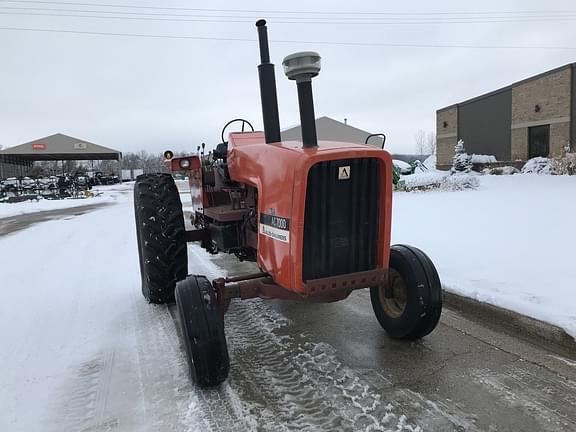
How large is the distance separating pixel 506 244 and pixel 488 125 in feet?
79.6

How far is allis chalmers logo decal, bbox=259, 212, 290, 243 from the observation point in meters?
3.08

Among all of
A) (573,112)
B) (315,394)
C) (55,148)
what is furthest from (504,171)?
(55,148)

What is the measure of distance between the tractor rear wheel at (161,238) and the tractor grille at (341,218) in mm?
1868

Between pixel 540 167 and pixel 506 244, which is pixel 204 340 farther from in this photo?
pixel 540 167

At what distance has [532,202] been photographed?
1039 cm

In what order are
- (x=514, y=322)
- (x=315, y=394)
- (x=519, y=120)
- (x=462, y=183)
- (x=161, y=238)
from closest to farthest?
(x=315, y=394) → (x=514, y=322) → (x=161, y=238) → (x=462, y=183) → (x=519, y=120)

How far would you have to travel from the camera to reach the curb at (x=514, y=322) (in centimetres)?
368

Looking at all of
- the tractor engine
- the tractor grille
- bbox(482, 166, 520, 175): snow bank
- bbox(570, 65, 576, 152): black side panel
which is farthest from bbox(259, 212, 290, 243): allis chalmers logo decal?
bbox(570, 65, 576, 152): black side panel

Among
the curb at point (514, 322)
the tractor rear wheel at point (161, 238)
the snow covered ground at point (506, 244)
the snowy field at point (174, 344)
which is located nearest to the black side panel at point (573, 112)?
the snow covered ground at point (506, 244)

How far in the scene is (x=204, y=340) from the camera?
3.03 m

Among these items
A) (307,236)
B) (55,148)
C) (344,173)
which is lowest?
(307,236)

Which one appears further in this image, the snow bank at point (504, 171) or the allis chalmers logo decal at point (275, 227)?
the snow bank at point (504, 171)

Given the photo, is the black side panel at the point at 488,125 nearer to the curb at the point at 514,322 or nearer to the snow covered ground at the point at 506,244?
the snow covered ground at the point at 506,244

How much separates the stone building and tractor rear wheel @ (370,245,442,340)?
1831 cm
